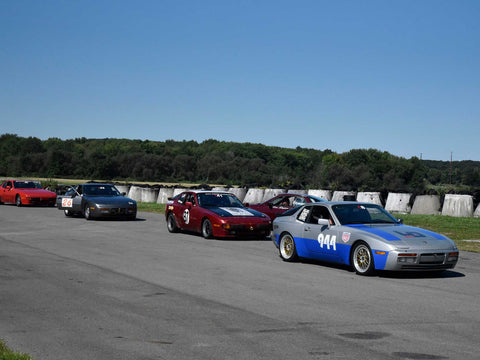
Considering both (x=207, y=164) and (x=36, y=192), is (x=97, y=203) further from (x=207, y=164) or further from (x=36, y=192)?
(x=207, y=164)

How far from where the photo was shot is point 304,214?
40.9 ft

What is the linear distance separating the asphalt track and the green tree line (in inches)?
2262

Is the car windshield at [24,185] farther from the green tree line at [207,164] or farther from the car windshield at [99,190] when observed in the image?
the green tree line at [207,164]

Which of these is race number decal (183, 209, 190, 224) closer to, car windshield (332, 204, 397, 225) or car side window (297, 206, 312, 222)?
car side window (297, 206, 312, 222)

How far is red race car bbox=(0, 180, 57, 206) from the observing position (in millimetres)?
32719

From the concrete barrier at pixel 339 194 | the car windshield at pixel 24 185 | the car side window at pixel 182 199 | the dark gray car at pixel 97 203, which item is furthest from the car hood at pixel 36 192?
the car side window at pixel 182 199

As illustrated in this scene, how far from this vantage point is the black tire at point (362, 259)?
34.5ft

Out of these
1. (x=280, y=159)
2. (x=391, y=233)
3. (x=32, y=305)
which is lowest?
(x=32, y=305)

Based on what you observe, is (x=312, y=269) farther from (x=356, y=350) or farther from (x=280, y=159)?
(x=280, y=159)

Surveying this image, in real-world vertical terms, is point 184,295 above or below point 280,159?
below

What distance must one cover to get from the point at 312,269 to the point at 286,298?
3204mm

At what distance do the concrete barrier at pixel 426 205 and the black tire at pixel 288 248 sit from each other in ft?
43.3

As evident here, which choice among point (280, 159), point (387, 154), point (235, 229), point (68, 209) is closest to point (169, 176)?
point (280, 159)

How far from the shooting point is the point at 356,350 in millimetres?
5719
